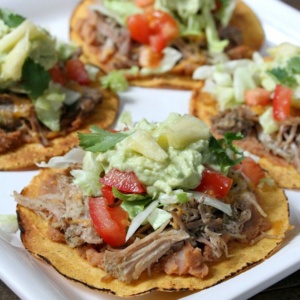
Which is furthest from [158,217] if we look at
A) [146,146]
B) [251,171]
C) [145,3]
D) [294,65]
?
[145,3]

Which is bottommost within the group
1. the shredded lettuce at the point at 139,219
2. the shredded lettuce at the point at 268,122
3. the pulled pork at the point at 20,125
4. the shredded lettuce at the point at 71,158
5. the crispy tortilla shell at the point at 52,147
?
the crispy tortilla shell at the point at 52,147

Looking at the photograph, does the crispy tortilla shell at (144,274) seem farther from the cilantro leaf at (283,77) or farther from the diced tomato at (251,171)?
the cilantro leaf at (283,77)

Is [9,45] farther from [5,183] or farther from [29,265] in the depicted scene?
[29,265]

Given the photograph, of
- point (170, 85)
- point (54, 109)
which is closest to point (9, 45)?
point (54, 109)

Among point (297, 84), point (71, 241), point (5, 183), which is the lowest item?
point (5, 183)

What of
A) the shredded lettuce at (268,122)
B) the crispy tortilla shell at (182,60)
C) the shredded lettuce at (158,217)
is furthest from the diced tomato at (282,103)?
the shredded lettuce at (158,217)
